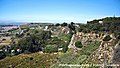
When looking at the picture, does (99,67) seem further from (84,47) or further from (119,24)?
(119,24)

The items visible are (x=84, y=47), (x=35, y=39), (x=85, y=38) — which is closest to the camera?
(x=84, y=47)

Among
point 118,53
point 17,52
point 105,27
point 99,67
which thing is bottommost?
point 17,52

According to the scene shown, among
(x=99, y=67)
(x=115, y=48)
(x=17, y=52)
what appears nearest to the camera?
(x=99, y=67)

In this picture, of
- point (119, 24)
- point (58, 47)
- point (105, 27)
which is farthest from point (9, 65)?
point (119, 24)

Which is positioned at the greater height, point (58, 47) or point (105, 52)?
point (105, 52)

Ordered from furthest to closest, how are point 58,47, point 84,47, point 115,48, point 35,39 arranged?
point 35,39, point 58,47, point 84,47, point 115,48

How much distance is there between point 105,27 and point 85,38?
2.94m

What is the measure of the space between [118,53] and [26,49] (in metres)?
25.1

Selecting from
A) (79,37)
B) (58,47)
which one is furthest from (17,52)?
(79,37)

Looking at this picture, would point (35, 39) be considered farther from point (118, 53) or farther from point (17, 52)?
point (118, 53)

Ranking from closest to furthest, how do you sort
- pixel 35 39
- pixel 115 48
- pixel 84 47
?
1. pixel 115 48
2. pixel 84 47
3. pixel 35 39

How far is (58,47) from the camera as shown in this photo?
32344mm

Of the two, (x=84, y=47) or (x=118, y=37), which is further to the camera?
(x=84, y=47)

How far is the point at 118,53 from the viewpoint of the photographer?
597 inches
